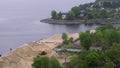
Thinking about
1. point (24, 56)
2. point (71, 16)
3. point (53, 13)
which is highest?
point (53, 13)

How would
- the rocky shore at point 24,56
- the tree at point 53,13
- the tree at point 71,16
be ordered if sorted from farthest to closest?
the tree at point 53,13
the tree at point 71,16
the rocky shore at point 24,56

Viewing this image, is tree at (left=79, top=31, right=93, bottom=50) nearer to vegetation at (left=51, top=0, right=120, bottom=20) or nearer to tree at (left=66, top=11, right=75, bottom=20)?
vegetation at (left=51, top=0, right=120, bottom=20)

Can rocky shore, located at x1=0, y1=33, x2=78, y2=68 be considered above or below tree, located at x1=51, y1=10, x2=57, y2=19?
below

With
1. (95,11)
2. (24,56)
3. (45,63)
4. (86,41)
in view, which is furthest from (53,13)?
(45,63)

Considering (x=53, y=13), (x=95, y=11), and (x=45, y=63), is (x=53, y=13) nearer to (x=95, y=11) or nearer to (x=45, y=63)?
(x=95, y=11)

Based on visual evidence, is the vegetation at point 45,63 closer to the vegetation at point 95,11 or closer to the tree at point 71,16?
the vegetation at point 95,11

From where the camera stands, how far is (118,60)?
1323cm

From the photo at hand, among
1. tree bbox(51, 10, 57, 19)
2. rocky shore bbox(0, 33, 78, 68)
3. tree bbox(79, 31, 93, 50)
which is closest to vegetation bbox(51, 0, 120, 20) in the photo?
tree bbox(51, 10, 57, 19)

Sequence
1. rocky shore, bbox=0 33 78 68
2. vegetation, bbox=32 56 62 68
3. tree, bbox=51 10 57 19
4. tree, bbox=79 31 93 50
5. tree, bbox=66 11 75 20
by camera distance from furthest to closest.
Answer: tree, bbox=51 10 57 19 < tree, bbox=66 11 75 20 < tree, bbox=79 31 93 50 < rocky shore, bbox=0 33 78 68 < vegetation, bbox=32 56 62 68

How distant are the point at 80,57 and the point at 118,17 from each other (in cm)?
1965

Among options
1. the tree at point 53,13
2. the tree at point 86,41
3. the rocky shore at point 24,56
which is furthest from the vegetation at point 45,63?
the tree at point 53,13

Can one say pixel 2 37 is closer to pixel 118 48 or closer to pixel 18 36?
pixel 18 36

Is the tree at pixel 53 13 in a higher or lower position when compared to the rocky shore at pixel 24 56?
higher

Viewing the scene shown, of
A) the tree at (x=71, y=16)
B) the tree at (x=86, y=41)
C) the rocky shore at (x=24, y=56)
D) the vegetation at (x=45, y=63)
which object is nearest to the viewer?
the vegetation at (x=45, y=63)
